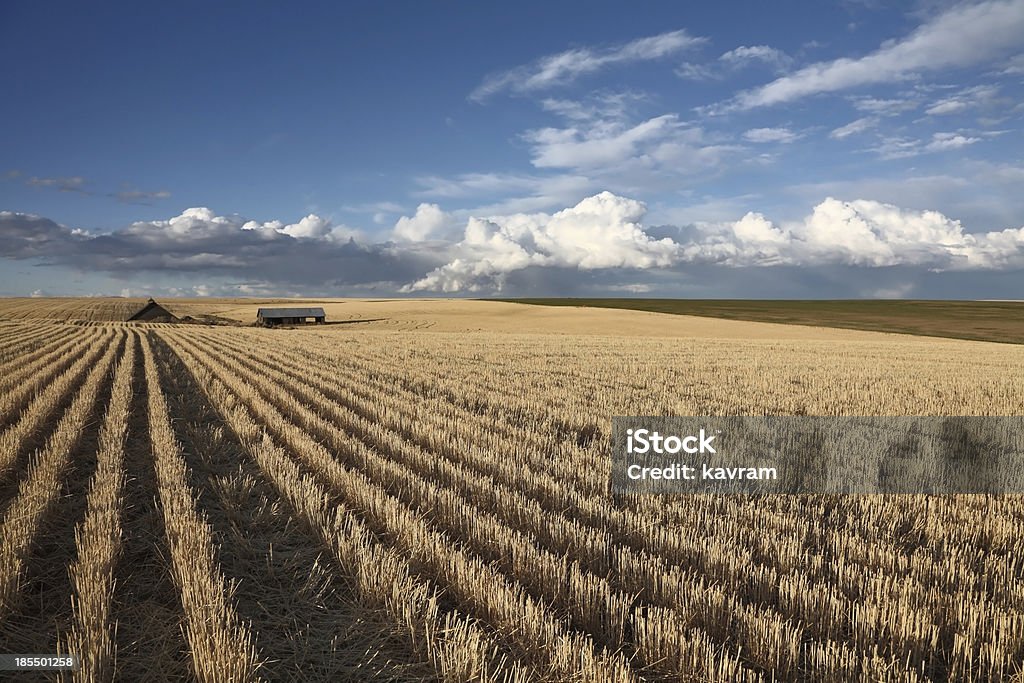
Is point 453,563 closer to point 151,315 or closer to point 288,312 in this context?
point 288,312

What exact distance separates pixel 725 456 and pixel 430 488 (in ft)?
14.1

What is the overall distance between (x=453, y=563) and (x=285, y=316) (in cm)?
6578

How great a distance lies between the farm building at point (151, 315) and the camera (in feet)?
224

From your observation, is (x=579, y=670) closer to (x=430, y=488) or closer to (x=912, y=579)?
(x=912, y=579)

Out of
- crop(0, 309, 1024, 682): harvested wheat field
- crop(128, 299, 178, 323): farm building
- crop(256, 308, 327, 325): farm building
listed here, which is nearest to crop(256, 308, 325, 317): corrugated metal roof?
crop(256, 308, 327, 325): farm building

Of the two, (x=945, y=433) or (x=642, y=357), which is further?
(x=642, y=357)

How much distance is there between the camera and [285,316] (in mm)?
65938

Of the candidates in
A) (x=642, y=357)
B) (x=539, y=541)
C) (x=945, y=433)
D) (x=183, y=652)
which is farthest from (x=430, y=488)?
(x=642, y=357)

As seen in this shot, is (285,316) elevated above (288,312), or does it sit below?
below

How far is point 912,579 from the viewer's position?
178 inches

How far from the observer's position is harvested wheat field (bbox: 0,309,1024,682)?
3760 mm

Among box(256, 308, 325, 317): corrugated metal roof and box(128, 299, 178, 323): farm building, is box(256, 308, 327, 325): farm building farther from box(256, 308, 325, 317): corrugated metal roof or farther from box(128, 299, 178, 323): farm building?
box(128, 299, 178, 323): farm building

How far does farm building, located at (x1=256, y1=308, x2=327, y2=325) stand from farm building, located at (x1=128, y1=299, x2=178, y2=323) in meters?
11.2

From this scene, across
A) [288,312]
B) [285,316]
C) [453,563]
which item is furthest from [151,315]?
[453,563]
